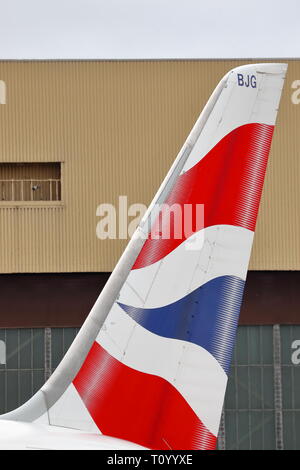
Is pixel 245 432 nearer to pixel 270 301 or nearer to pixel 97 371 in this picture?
pixel 270 301

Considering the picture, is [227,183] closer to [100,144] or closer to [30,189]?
[100,144]

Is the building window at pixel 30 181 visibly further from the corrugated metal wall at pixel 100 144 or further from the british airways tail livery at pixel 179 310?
the british airways tail livery at pixel 179 310

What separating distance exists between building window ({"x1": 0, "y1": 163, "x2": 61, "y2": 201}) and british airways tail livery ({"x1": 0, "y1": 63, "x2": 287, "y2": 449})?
2189 centimetres

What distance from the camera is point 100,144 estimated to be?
32312 mm

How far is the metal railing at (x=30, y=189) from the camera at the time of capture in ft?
108

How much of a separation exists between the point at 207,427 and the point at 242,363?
2238 cm

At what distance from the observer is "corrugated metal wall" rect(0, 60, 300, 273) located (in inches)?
1262

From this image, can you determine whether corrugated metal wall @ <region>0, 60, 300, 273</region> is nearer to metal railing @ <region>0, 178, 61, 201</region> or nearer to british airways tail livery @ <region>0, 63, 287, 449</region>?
metal railing @ <region>0, 178, 61, 201</region>

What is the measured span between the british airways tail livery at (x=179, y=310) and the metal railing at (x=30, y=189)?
71.8 ft

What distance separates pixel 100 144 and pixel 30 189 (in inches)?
115

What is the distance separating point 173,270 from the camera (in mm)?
10609

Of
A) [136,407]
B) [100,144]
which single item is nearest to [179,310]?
[136,407]

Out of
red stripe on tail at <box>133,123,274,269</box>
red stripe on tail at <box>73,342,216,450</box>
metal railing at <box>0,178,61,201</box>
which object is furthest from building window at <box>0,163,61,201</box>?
red stripe on tail at <box>73,342,216,450</box>
